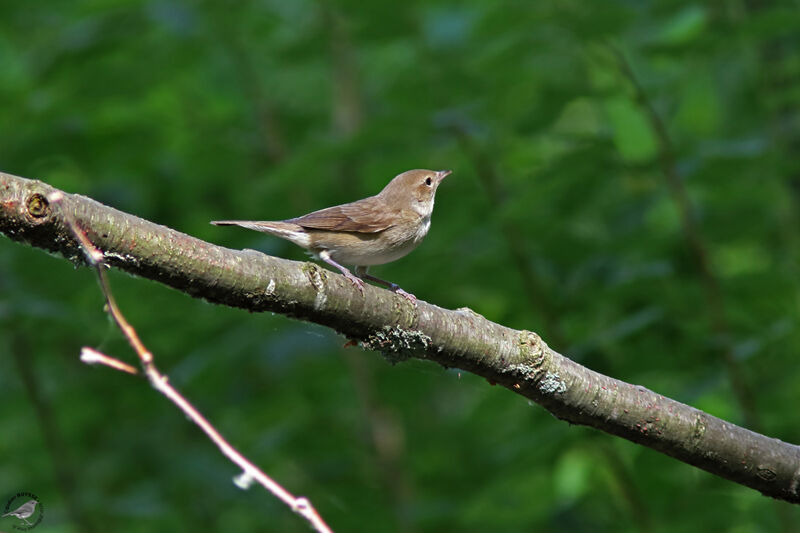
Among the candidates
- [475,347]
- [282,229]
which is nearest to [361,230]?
[282,229]

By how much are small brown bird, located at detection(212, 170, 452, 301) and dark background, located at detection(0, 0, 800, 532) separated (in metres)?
0.42

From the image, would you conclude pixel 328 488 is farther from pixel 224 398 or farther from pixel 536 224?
pixel 536 224

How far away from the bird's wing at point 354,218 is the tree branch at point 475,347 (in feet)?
4.74

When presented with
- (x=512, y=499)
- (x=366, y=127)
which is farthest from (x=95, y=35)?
(x=512, y=499)

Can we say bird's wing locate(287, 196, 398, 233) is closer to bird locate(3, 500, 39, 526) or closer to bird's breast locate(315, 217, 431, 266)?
bird's breast locate(315, 217, 431, 266)

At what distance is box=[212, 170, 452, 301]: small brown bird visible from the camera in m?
4.00

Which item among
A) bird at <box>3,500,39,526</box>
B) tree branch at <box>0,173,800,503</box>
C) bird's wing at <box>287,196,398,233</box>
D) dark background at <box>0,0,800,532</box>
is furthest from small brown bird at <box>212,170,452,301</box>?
bird at <box>3,500,39,526</box>

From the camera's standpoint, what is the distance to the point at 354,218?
163 inches

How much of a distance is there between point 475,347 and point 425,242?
9.37 feet

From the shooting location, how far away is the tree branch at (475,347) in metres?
2.23

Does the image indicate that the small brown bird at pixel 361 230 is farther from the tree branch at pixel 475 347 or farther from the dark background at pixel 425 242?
the tree branch at pixel 475 347

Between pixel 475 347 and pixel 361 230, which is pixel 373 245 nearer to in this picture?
pixel 361 230

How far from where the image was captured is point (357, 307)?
2486mm

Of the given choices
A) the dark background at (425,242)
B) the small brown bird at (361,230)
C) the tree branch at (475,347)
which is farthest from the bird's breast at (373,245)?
the tree branch at (475,347)
